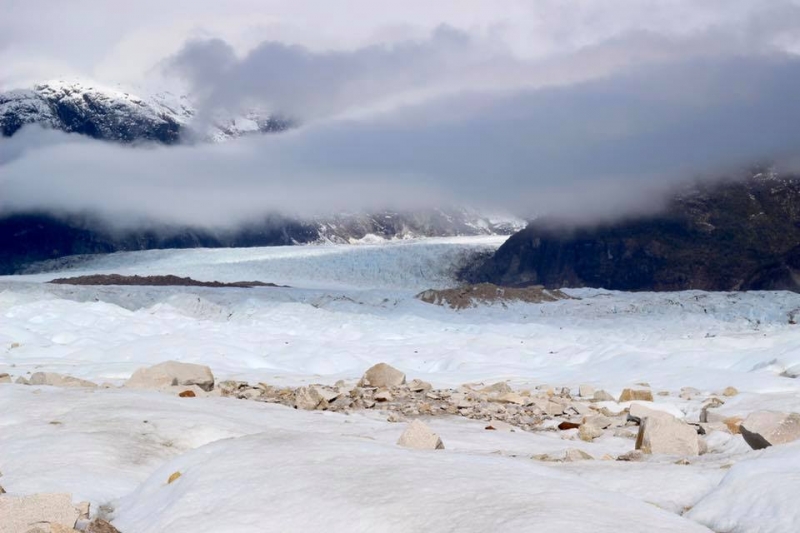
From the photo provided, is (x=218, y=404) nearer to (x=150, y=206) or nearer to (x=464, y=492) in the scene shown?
(x=464, y=492)

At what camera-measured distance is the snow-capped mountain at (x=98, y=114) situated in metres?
104

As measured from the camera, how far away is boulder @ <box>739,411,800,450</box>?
194 inches

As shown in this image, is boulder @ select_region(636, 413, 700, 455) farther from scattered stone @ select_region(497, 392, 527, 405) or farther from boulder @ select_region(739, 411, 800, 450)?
scattered stone @ select_region(497, 392, 527, 405)

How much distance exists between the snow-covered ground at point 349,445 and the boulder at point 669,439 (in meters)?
0.22

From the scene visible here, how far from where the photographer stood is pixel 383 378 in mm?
10508

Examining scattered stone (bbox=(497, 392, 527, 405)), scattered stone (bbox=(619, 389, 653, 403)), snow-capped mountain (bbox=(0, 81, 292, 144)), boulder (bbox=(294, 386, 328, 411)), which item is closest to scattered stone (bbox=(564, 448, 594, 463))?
boulder (bbox=(294, 386, 328, 411))

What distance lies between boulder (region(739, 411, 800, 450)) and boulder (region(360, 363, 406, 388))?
5736 mm

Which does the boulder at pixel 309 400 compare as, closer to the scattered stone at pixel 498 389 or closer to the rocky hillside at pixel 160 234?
the scattered stone at pixel 498 389

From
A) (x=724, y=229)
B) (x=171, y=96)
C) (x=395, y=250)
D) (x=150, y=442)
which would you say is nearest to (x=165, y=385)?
(x=150, y=442)

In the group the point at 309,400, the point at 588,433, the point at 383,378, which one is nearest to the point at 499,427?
the point at 588,433

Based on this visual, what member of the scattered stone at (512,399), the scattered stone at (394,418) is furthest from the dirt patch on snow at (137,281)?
the scattered stone at (394,418)

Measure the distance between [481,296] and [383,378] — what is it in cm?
2171

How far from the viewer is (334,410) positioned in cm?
847

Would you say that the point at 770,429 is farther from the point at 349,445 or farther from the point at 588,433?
the point at 349,445
